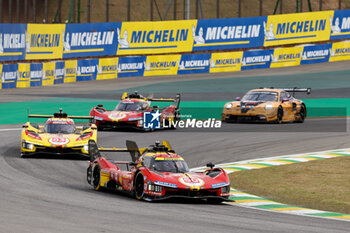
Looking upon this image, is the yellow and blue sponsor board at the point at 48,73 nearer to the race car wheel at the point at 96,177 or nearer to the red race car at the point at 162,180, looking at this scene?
the race car wheel at the point at 96,177

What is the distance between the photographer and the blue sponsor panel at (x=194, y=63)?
50469mm

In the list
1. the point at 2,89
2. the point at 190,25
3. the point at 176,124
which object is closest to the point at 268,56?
the point at 190,25

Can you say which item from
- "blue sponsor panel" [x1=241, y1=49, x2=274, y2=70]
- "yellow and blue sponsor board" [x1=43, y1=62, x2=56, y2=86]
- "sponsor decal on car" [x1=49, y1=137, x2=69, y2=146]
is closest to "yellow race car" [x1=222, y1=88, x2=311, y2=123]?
"sponsor decal on car" [x1=49, y1=137, x2=69, y2=146]

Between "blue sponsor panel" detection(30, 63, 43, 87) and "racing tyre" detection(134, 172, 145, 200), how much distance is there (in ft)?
92.9

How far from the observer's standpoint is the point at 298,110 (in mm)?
31797

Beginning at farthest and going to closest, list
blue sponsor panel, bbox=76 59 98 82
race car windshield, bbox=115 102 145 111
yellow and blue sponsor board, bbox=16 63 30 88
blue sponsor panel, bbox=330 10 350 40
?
1. blue sponsor panel, bbox=330 10 350 40
2. blue sponsor panel, bbox=76 59 98 82
3. yellow and blue sponsor board, bbox=16 63 30 88
4. race car windshield, bbox=115 102 145 111

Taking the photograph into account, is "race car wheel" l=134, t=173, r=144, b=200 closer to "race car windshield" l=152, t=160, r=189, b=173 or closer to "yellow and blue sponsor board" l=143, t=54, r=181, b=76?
"race car windshield" l=152, t=160, r=189, b=173

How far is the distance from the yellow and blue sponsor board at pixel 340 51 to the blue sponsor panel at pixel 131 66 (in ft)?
46.5

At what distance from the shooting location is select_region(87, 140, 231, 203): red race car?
1518 cm

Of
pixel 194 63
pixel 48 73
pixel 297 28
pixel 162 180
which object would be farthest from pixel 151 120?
pixel 297 28

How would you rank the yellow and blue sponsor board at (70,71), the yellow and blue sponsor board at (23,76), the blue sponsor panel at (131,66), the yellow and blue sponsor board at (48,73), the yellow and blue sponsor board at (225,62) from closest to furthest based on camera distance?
1. the yellow and blue sponsor board at (23,76)
2. the yellow and blue sponsor board at (48,73)
3. the yellow and blue sponsor board at (70,71)
4. the blue sponsor panel at (131,66)
5. the yellow and blue sponsor board at (225,62)

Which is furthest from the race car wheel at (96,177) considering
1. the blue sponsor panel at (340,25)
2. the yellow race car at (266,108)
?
the blue sponsor panel at (340,25)

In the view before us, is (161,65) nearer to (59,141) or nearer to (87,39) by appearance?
(87,39)

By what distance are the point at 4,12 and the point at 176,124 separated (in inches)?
2191
